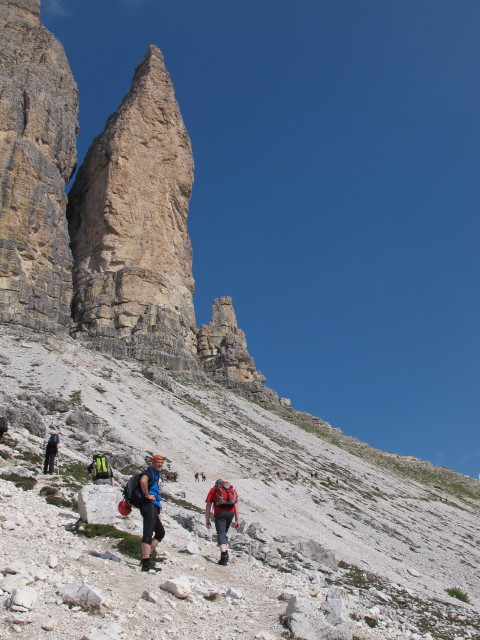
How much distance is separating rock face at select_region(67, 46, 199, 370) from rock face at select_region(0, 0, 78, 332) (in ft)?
15.1

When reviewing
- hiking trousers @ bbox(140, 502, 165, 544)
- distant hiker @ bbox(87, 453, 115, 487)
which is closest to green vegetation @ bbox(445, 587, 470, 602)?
distant hiker @ bbox(87, 453, 115, 487)

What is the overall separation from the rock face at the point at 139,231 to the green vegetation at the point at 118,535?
152ft

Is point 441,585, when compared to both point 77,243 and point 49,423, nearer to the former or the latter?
point 49,423

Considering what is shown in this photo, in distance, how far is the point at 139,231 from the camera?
Result: 71.3m

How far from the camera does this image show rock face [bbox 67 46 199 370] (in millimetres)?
61219

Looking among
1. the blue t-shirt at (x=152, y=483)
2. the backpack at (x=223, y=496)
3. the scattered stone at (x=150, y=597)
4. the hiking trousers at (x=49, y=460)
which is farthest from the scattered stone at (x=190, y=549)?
the hiking trousers at (x=49, y=460)

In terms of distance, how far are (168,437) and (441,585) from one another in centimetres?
1541

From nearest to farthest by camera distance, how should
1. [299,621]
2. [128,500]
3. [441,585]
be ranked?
[299,621] < [128,500] < [441,585]

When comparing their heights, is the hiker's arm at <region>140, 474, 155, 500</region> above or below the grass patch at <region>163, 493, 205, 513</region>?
below

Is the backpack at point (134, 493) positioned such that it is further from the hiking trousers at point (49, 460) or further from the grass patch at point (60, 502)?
the hiking trousers at point (49, 460)

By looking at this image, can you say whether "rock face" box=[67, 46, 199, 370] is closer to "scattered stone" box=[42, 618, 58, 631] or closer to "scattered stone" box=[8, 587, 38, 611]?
"scattered stone" box=[8, 587, 38, 611]

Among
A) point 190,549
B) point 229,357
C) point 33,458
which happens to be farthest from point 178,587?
point 229,357

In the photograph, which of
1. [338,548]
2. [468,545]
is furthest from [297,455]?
[338,548]

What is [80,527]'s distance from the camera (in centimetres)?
977
